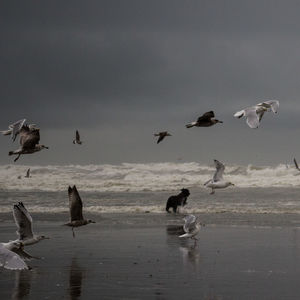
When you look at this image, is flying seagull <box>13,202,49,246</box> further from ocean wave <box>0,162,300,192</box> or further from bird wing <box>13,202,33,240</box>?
ocean wave <box>0,162,300,192</box>

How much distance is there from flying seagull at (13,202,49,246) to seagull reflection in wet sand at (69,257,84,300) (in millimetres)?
936

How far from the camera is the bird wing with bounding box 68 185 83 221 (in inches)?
606

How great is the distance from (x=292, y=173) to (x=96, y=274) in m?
53.9

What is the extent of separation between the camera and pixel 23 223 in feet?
47.6

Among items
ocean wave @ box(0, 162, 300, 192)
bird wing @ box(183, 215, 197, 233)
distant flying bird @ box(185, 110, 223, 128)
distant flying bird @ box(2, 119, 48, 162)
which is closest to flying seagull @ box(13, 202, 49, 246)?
distant flying bird @ box(2, 119, 48, 162)

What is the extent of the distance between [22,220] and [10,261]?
228cm

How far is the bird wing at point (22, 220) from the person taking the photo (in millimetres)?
14070

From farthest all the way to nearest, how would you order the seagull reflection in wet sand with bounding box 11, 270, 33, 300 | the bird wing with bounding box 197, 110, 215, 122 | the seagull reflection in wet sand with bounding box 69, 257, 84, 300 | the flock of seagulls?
the bird wing with bounding box 197, 110, 215, 122
the flock of seagulls
the seagull reflection in wet sand with bounding box 69, 257, 84, 300
the seagull reflection in wet sand with bounding box 11, 270, 33, 300

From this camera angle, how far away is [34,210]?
100 feet

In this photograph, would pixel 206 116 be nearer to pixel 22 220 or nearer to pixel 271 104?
pixel 271 104

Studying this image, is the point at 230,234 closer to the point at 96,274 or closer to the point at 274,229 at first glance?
the point at 274,229

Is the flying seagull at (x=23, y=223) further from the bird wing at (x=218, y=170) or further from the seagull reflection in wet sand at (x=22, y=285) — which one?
the bird wing at (x=218, y=170)

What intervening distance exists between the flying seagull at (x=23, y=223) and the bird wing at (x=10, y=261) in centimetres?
175

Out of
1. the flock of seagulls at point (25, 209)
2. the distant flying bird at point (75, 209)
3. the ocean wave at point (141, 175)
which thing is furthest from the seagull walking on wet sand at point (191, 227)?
the ocean wave at point (141, 175)
